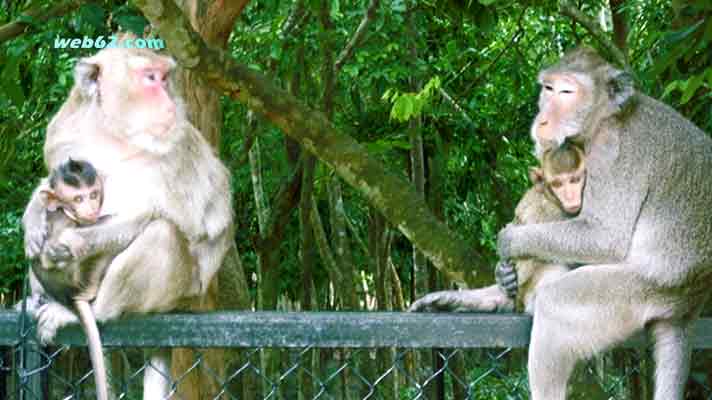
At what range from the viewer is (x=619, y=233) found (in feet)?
13.0

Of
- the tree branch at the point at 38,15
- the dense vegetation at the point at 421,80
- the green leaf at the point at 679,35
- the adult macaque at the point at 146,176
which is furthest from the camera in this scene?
the dense vegetation at the point at 421,80

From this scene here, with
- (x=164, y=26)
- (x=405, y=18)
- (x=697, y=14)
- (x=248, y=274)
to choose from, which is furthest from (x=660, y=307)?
(x=248, y=274)

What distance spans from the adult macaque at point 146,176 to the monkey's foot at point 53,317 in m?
0.24

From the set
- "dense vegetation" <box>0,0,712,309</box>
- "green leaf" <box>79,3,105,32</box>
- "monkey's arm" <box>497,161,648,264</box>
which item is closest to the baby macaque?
"green leaf" <box>79,3,105,32</box>

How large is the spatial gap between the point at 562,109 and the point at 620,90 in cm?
24

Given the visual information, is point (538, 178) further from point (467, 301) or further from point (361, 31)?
point (361, 31)

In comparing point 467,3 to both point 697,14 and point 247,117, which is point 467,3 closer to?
point 697,14

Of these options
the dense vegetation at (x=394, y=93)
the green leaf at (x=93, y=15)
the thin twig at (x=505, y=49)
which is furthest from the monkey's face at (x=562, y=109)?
the thin twig at (x=505, y=49)

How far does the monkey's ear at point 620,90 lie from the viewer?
4191mm

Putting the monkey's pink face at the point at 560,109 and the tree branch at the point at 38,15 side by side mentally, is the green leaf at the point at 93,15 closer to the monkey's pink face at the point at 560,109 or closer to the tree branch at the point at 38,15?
the tree branch at the point at 38,15

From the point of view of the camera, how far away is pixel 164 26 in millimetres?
4293

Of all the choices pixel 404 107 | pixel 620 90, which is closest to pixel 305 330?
pixel 620 90

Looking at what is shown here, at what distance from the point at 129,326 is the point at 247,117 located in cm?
751

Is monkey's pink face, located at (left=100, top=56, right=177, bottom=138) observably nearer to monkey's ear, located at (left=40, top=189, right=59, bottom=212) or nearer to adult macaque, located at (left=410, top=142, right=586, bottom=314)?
monkey's ear, located at (left=40, top=189, right=59, bottom=212)
